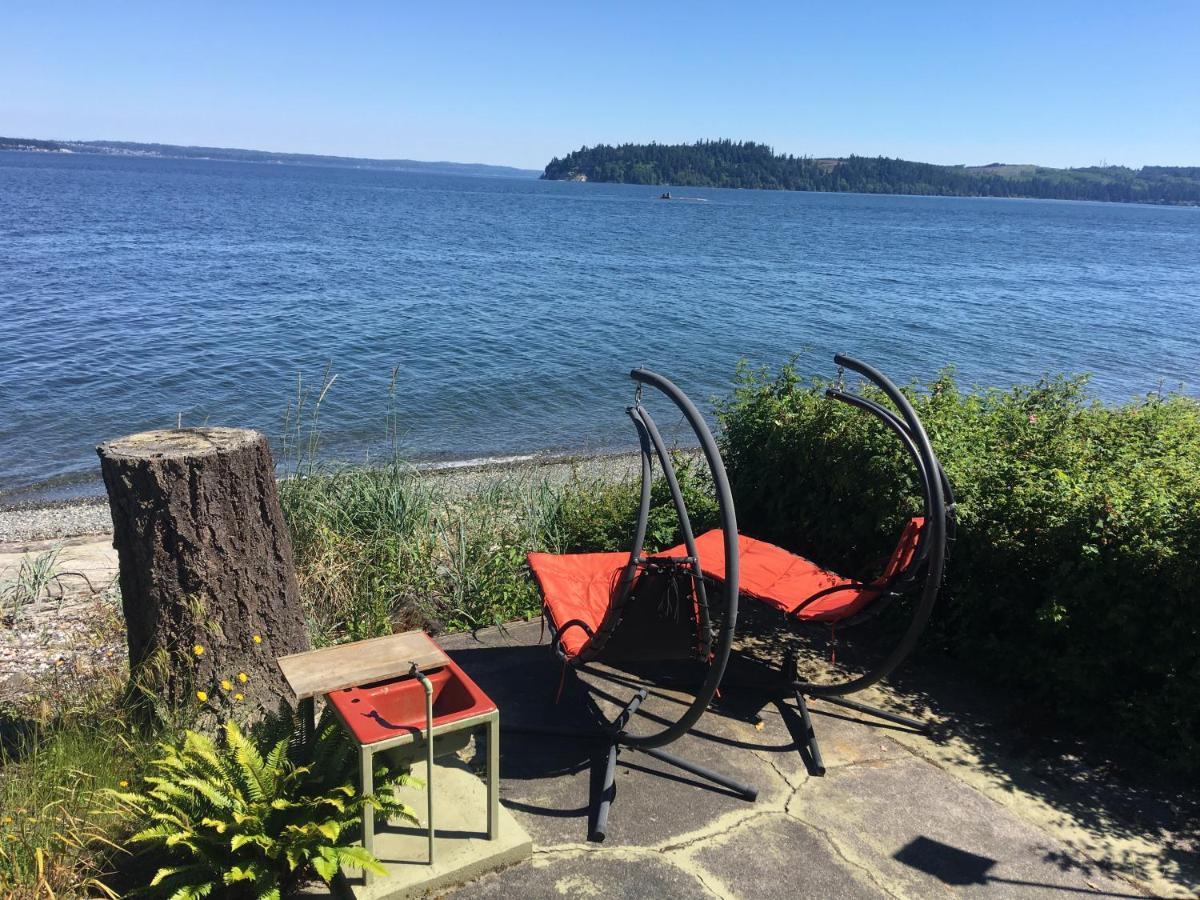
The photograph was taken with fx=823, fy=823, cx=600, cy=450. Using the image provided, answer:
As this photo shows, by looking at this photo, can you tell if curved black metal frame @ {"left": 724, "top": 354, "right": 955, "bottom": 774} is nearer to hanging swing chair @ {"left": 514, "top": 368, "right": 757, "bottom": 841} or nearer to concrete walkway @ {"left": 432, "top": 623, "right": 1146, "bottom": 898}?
concrete walkway @ {"left": 432, "top": 623, "right": 1146, "bottom": 898}

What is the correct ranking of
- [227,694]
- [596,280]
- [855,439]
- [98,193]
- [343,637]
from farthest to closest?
[98,193]
[596,280]
[855,439]
[343,637]
[227,694]

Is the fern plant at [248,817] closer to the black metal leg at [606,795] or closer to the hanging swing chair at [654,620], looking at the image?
the black metal leg at [606,795]

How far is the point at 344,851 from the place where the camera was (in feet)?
9.01

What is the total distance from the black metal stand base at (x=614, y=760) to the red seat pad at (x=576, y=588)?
452mm

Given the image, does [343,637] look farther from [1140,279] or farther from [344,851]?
[1140,279]

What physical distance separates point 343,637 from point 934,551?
3348 millimetres

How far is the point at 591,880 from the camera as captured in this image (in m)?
3.06

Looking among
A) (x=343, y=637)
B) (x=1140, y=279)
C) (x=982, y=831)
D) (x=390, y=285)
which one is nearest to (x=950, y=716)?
(x=982, y=831)

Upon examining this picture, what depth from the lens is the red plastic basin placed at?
115 inches

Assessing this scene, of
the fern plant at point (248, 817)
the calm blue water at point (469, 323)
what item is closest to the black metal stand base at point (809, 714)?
the fern plant at point (248, 817)

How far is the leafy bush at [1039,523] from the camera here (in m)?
3.79

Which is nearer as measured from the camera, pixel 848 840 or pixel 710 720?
pixel 848 840

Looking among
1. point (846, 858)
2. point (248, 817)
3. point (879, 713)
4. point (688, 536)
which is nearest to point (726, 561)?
point (688, 536)

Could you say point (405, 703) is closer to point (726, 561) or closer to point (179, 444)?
point (726, 561)
